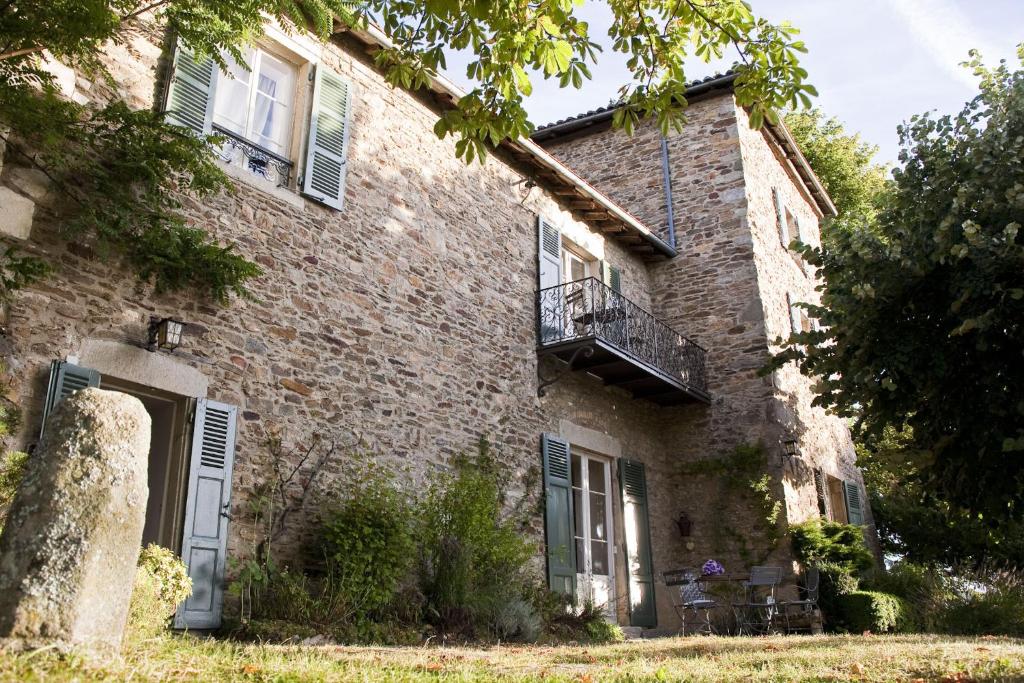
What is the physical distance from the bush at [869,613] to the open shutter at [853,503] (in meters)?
2.99

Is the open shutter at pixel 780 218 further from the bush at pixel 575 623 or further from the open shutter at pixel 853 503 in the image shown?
the bush at pixel 575 623

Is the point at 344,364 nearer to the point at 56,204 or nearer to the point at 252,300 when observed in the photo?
the point at 252,300

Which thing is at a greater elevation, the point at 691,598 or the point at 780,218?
the point at 780,218

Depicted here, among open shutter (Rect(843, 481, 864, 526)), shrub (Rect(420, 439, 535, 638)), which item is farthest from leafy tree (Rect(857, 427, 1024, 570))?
shrub (Rect(420, 439, 535, 638))

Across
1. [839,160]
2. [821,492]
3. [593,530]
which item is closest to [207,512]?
[593,530]

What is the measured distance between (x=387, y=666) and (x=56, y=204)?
3945mm

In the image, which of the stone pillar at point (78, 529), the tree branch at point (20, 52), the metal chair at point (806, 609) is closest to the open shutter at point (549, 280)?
the metal chair at point (806, 609)

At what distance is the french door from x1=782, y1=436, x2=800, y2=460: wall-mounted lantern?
2555 mm

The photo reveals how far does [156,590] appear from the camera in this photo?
5.16 m

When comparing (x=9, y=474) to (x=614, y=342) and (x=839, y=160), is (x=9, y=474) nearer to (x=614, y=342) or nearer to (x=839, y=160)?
(x=614, y=342)

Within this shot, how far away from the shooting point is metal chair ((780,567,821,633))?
1051 centimetres

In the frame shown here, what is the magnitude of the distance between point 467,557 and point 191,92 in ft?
15.4

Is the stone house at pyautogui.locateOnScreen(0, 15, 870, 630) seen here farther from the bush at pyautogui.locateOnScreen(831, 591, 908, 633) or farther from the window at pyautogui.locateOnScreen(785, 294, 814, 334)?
the bush at pyautogui.locateOnScreen(831, 591, 908, 633)

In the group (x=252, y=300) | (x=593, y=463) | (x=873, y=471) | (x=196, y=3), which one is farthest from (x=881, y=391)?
(x=873, y=471)
